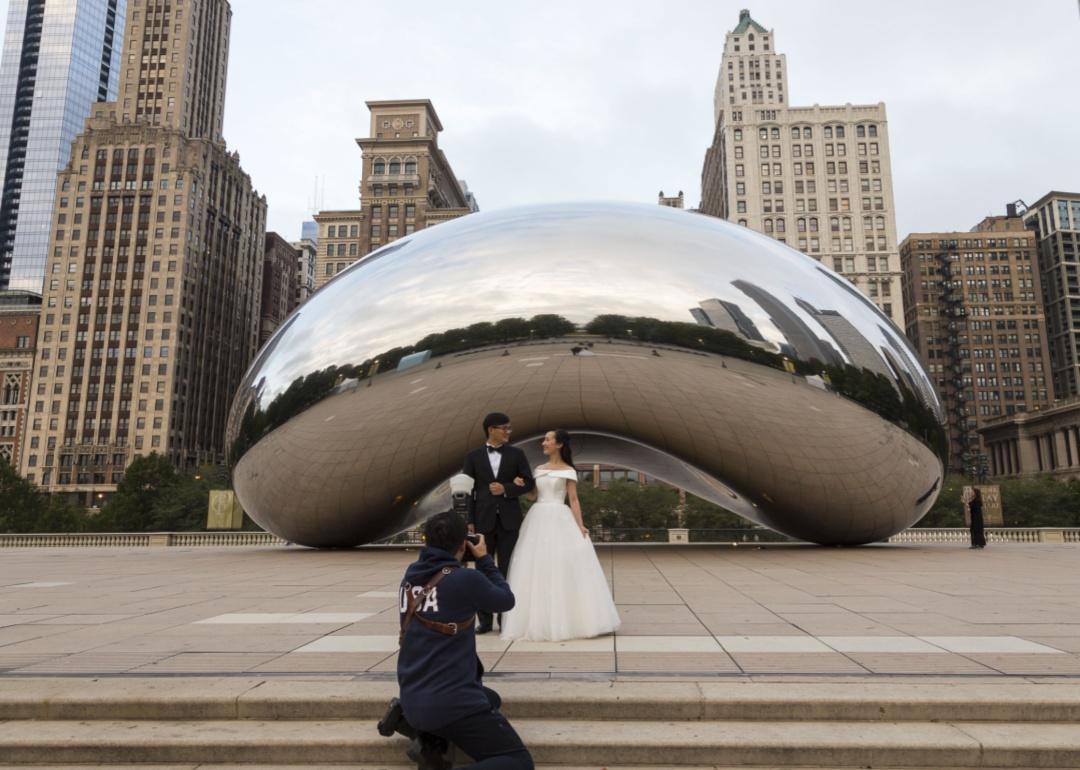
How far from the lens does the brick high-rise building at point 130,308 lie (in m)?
99.1

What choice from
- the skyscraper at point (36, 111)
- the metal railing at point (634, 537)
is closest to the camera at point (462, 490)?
the metal railing at point (634, 537)

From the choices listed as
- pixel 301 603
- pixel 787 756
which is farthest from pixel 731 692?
pixel 301 603

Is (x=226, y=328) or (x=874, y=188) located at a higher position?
(x=874, y=188)

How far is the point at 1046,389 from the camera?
411 ft

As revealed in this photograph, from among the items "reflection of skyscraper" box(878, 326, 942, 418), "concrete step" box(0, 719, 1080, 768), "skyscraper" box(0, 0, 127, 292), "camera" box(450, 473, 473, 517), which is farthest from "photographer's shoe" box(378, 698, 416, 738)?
"skyscraper" box(0, 0, 127, 292)

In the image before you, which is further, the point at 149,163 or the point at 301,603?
the point at 149,163

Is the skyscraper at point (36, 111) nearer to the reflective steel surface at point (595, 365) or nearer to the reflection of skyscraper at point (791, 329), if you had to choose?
the reflective steel surface at point (595, 365)

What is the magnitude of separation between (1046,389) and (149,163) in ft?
447

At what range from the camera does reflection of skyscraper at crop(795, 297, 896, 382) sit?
408 inches

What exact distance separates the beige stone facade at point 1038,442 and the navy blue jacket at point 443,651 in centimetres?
9503

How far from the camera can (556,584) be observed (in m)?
5.42

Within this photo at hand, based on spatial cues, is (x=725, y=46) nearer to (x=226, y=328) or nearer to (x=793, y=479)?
(x=226, y=328)

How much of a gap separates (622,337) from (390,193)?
4071 inches

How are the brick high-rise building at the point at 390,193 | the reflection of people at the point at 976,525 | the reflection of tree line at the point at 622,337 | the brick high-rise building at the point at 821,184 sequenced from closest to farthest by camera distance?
the reflection of tree line at the point at 622,337 → the reflection of people at the point at 976,525 → the brick high-rise building at the point at 821,184 → the brick high-rise building at the point at 390,193
